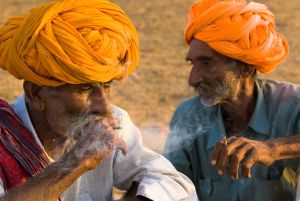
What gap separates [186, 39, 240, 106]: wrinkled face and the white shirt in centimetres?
89

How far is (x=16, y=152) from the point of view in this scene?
169 inches

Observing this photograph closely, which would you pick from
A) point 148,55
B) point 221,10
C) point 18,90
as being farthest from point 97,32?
point 148,55

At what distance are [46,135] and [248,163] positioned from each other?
41.4 inches

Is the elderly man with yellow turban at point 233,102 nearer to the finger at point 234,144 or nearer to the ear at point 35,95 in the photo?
the finger at point 234,144

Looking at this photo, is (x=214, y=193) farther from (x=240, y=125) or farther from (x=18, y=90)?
(x=18, y=90)

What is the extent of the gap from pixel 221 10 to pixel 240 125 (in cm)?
76

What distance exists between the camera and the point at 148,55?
12.4 m

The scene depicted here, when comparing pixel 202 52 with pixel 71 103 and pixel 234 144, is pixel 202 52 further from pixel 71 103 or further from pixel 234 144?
pixel 71 103

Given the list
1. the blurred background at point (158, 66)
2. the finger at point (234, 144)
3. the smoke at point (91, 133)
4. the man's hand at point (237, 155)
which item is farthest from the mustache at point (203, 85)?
the blurred background at point (158, 66)

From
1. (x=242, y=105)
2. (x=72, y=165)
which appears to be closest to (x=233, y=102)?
(x=242, y=105)

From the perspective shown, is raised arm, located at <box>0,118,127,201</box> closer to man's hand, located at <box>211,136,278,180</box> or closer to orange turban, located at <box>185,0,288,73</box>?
man's hand, located at <box>211,136,278,180</box>

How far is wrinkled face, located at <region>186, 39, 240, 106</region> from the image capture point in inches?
216

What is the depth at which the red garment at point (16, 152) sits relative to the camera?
14.0 ft

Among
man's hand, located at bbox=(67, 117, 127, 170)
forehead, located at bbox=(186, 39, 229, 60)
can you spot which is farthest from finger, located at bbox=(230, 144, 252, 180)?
forehead, located at bbox=(186, 39, 229, 60)
